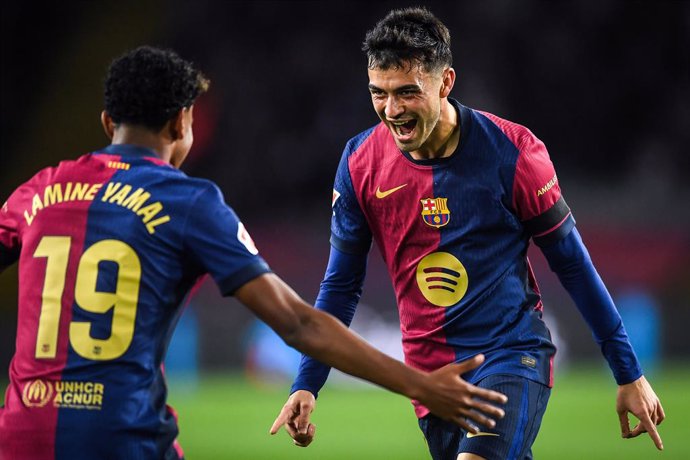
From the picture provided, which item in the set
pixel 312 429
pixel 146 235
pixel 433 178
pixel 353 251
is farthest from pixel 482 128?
pixel 146 235

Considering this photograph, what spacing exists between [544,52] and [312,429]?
14003 millimetres

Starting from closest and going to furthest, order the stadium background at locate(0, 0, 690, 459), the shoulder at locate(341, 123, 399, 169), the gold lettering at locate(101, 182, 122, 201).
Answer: the gold lettering at locate(101, 182, 122, 201) < the shoulder at locate(341, 123, 399, 169) < the stadium background at locate(0, 0, 690, 459)

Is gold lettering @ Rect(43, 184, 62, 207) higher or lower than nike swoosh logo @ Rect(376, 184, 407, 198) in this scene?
lower

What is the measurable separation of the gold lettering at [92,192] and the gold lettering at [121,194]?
0.20 feet

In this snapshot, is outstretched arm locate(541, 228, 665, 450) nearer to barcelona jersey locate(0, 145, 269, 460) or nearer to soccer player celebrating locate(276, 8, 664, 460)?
soccer player celebrating locate(276, 8, 664, 460)

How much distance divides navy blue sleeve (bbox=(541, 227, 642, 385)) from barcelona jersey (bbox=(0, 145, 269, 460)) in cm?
154

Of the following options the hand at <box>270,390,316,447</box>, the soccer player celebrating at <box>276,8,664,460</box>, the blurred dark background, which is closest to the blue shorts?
the soccer player celebrating at <box>276,8,664,460</box>

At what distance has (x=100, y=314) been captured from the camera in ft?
10.1

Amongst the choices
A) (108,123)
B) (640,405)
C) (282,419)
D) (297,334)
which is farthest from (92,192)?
(640,405)

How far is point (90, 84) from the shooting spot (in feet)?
57.4

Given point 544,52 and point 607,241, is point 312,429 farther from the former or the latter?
point 544,52

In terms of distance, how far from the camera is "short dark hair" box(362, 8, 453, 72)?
434 centimetres

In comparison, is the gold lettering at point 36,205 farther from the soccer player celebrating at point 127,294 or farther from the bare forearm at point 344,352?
the bare forearm at point 344,352

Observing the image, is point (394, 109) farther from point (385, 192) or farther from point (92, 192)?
point (92, 192)
